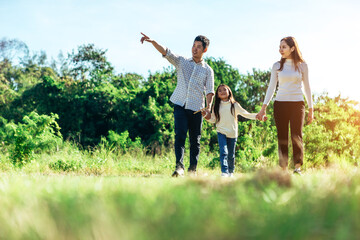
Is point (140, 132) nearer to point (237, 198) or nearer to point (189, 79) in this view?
point (189, 79)

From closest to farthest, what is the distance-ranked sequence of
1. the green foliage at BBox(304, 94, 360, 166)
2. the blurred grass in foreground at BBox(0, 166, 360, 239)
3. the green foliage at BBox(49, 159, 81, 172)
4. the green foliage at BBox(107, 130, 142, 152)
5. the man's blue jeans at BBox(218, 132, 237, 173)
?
the blurred grass in foreground at BBox(0, 166, 360, 239) < the man's blue jeans at BBox(218, 132, 237, 173) < the green foliage at BBox(49, 159, 81, 172) < the green foliage at BBox(304, 94, 360, 166) < the green foliage at BBox(107, 130, 142, 152)

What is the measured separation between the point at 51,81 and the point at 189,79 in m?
10.4

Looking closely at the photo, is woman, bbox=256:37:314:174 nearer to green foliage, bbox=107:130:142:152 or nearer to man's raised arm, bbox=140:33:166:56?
man's raised arm, bbox=140:33:166:56

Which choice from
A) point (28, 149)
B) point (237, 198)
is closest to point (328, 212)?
point (237, 198)

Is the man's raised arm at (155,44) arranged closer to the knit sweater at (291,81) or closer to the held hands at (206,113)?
the held hands at (206,113)

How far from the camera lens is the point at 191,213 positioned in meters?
1.65

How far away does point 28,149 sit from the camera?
783cm

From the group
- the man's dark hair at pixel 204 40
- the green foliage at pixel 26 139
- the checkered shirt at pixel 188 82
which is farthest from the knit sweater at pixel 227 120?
the green foliage at pixel 26 139

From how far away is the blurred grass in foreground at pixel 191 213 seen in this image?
1.50m

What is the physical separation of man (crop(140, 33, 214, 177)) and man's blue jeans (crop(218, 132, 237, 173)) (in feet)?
1.46

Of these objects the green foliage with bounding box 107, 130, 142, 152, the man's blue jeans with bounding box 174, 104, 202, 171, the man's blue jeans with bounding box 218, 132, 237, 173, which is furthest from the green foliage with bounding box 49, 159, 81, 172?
the man's blue jeans with bounding box 218, 132, 237, 173

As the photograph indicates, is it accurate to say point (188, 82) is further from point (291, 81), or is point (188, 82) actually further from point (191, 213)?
point (191, 213)

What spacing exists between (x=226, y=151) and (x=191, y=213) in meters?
4.74

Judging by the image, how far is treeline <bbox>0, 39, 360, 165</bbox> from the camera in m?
8.95
